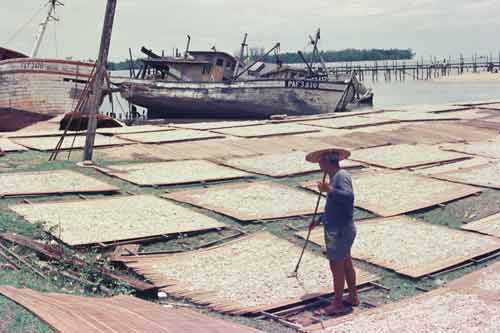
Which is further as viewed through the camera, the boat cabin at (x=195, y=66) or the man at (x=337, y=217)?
the boat cabin at (x=195, y=66)

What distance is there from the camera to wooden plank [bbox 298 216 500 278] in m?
7.62

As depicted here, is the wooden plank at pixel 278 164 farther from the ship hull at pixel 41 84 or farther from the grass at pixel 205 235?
the ship hull at pixel 41 84

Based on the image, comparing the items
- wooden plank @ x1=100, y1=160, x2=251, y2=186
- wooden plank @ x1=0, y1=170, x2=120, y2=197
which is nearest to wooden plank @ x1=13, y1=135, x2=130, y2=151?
wooden plank @ x1=100, y1=160, x2=251, y2=186

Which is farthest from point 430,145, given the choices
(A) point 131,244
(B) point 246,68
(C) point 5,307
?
(B) point 246,68

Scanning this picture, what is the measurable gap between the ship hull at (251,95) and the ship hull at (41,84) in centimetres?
418

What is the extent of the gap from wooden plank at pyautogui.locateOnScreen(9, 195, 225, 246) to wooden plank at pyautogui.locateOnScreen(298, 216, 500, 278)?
1720mm

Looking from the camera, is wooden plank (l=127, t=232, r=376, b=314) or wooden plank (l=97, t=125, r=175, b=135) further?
wooden plank (l=97, t=125, r=175, b=135)

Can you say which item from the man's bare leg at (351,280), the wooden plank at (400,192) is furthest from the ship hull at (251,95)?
the man's bare leg at (351,280)

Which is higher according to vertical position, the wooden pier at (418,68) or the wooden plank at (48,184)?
the wooden pier at (418,68)

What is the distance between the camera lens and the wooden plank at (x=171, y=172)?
11.4 m

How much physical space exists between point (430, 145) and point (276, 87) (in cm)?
1601

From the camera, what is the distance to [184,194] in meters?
10.5

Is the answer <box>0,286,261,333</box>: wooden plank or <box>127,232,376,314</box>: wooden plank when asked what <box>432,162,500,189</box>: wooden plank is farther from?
<box>0,286,261,333</box>: wooden plank

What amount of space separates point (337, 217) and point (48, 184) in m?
6.16
